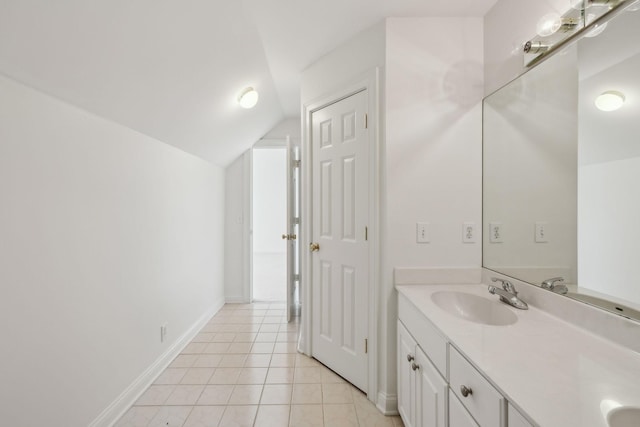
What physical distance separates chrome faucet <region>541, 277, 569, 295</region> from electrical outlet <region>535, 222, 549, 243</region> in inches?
7.3

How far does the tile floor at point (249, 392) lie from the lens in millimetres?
1650

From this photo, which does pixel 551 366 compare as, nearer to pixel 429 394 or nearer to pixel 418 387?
pixel 429 394

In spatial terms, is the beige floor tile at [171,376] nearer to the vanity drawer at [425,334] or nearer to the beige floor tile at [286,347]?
the beige floor tile at [286,347]

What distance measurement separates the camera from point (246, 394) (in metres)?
1.87

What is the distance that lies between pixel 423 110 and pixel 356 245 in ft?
3.17

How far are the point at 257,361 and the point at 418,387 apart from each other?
1.44 metres

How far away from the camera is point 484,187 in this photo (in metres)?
1.70

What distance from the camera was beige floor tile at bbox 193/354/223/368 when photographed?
87.4 inches

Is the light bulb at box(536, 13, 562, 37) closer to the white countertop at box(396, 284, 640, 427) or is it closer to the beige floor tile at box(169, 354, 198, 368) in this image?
the white countertop at box(396, 284, 640, 427)

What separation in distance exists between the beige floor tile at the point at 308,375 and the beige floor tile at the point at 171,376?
858 mm

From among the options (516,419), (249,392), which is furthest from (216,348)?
(516,419)

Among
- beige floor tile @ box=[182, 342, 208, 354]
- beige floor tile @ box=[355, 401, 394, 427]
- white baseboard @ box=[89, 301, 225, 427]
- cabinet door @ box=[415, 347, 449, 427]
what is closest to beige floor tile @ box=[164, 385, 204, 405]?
white baseboard @ box=[89, 301, 225, 427]

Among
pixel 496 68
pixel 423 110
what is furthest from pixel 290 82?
pixel 496 68

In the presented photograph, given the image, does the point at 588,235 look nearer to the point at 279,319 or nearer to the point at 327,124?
the point at 327,124
